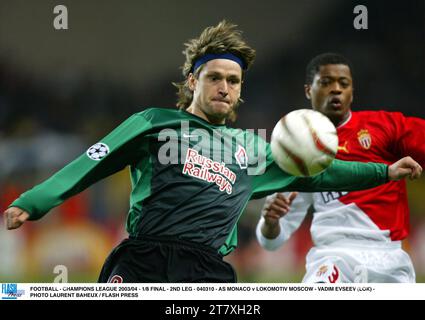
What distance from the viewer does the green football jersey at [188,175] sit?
3.64 metres

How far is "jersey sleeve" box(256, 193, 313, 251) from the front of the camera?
4934mm

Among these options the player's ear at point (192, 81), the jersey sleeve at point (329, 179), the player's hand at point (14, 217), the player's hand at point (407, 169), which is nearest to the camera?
the player's hand at point (14, 217)

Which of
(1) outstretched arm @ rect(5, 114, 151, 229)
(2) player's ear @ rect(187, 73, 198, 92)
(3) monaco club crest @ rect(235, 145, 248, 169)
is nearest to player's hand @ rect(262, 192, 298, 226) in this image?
(3) monaco club crest @ rect(235, 145, 248, 169)

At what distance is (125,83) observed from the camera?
6.39 m

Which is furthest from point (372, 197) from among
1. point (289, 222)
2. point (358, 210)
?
point (289, 222)

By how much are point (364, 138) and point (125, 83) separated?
8.40ft

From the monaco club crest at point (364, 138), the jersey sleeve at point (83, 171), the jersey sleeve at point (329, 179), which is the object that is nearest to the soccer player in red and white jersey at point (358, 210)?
the monaco club crest at point (364, 138)

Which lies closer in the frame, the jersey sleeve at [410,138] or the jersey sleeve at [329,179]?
the jersey sleeve at [329,179]

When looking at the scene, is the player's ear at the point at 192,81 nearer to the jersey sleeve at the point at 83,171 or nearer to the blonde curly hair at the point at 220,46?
the blonde curly hair at the point at 220,46

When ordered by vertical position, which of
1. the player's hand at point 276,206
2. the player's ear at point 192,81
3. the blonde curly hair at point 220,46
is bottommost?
the player's hand at point 276,206

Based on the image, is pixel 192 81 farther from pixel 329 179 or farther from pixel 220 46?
pixel 329 179

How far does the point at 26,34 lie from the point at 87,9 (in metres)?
0.64

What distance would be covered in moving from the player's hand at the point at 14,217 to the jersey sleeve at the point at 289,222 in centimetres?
210
